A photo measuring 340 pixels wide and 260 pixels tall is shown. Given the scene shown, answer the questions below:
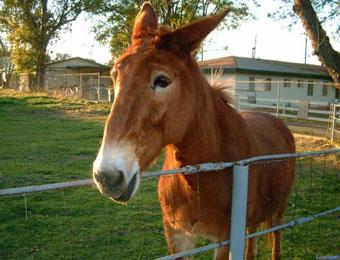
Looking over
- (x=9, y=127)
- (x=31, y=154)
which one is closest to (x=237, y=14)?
(x=9, y=127)

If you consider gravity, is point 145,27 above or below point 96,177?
above

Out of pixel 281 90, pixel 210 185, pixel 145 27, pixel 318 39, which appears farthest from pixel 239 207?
pixel 281 90

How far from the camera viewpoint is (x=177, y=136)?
2463 mm

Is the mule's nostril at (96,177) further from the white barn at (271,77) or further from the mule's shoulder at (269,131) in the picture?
the white barn at (271,77)

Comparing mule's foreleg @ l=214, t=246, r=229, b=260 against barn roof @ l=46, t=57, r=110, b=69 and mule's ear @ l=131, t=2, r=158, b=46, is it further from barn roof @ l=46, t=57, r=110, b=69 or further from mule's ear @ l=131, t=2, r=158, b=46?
barn roof @ l=46, t=57, r=110, b=69

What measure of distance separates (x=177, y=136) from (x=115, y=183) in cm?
76

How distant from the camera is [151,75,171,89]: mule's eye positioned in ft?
7.32

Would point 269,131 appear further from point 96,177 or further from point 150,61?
point 96,177

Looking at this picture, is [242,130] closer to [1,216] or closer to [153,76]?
[153,76]

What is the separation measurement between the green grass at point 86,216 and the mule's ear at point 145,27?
1.20 metres

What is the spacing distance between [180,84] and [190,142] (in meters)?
0.47

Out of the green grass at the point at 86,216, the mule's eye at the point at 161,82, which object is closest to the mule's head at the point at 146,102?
the mule's eye at the point at 161,82

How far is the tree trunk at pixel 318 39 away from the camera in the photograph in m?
7.67

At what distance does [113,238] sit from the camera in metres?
4.93
